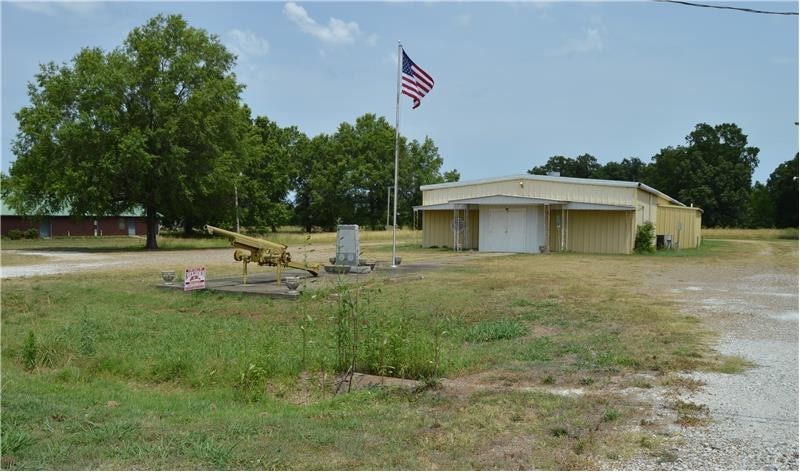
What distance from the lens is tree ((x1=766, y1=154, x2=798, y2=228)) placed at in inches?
2586

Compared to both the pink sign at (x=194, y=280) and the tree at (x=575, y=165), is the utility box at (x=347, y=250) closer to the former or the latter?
the pink sign at (x=194, y=280)

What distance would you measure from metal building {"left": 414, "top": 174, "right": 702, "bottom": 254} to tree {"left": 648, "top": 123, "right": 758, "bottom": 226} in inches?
1552

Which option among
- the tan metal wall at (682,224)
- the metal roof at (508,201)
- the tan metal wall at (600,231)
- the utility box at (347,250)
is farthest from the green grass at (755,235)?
the utility box at (347,250)

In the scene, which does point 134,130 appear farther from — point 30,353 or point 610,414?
point 610,414

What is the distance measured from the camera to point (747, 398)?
586 cm

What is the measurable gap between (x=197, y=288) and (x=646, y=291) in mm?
9584

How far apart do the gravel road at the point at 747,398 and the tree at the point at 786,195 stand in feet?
201

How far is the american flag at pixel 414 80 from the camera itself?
19.1m

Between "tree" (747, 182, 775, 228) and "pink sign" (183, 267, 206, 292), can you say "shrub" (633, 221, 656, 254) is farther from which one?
"tree" (747, 182, 775, 228)

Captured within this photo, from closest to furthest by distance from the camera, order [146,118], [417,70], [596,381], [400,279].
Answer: [596,381] < [400,279] < [417,70] < [146,118]

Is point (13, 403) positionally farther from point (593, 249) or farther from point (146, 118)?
point (146, 118)

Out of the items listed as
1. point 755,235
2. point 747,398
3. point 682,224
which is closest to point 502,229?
point 682,224

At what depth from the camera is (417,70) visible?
19094 mm

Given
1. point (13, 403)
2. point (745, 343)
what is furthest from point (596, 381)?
point (13, 403)
